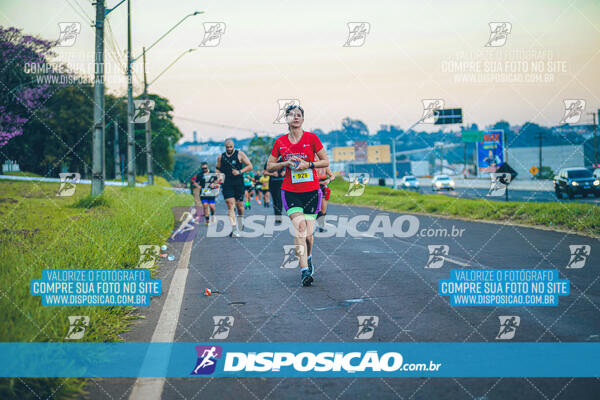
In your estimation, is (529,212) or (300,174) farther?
(529,212)

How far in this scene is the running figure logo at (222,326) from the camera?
5.36 metres

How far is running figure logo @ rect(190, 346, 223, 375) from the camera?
4465 mm

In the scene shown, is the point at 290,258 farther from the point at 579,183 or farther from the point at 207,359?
the point at 579,183

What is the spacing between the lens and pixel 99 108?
1805 centimetres

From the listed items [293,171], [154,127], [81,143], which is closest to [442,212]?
[293,171]

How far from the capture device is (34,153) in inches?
1569

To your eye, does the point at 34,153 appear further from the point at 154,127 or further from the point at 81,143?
the point at 154,127

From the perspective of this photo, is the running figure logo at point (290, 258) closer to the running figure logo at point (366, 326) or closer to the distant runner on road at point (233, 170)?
the running figure logo at point (366, 326)

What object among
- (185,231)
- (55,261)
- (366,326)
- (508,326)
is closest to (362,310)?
(366,326)

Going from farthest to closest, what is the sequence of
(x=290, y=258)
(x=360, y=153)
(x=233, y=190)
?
(x=360, y=153) < (x=233, y=190) < (x=290, y=258)

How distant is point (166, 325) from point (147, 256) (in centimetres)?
399

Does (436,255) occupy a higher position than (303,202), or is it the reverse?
(303,202)

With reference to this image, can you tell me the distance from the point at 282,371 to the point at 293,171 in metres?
3.93

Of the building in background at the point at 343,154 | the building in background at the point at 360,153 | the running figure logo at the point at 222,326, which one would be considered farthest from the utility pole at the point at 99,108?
the building in background at the point at 343,154
